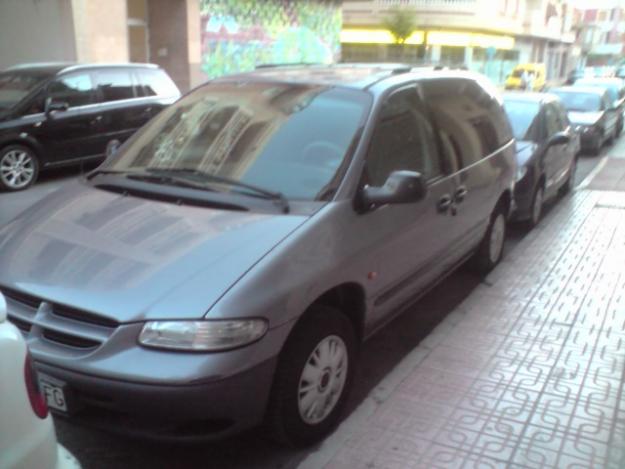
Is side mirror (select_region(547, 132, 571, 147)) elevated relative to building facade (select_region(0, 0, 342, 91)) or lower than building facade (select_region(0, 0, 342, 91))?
lower

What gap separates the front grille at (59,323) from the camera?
2836 mm

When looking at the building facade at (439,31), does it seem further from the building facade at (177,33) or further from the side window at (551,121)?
the side window at (551,121)

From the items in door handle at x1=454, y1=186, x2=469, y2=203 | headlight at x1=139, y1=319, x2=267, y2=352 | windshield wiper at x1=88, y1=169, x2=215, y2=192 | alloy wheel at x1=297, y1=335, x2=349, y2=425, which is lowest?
alloy wheel at x1=297, y1=335, x2=349, y2=425

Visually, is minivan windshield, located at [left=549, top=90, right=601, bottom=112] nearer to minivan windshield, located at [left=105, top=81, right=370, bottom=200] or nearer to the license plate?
minivan windshield, located at [left=105, top=81, right=370, bottom=200]

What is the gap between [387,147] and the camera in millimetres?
4086

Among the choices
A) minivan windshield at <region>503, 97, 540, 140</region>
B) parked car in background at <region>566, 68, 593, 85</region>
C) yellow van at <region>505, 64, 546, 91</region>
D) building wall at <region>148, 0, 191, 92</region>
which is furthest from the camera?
parked car in background at <region>566, 68, 593, 85</region>

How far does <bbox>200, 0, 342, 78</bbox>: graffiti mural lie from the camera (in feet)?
66.0

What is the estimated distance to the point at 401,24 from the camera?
113ft

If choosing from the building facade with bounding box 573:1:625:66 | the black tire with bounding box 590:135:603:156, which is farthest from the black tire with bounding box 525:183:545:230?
the building facade with bounding box 573:1:625:66

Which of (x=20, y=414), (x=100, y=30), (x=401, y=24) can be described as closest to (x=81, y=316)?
(x=20, y=414)

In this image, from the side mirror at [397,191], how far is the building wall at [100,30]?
13.1 metres

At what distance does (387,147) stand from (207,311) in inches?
69.6

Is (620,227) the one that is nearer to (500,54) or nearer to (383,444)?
(383,444)

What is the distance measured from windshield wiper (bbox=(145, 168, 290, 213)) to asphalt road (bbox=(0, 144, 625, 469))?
107 centimetres
